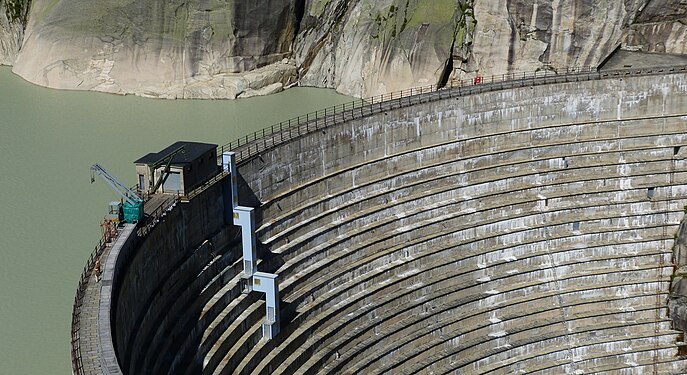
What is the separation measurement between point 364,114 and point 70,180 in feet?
51.5

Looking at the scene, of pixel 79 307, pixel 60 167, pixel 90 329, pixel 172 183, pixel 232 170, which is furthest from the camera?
pixel 60 167

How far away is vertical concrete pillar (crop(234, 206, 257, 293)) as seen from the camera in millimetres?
33969

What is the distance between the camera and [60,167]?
159 ft

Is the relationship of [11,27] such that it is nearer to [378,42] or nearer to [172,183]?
[378,42]

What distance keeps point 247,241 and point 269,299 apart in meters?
2.27

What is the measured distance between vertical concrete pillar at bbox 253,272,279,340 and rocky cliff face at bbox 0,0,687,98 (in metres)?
28.6

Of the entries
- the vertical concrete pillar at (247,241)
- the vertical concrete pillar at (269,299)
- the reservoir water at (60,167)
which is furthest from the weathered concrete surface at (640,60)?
the vertical concrete pillar at (269,299)

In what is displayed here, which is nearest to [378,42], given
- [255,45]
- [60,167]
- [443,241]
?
[255,45]

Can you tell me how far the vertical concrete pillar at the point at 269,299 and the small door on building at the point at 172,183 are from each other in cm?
419

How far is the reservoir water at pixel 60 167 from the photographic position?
33.9 metres

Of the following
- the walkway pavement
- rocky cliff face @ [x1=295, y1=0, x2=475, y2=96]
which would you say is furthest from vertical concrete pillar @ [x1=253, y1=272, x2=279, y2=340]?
rocky cliff face @ [x1=295, y1=0, x2=475, y2=96]

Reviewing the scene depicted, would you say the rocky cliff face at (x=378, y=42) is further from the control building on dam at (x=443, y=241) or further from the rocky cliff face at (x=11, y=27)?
the rocky cliff face at (x=11, y=27)

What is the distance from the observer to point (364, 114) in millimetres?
40938

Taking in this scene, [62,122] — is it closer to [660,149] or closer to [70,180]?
[70,180]
